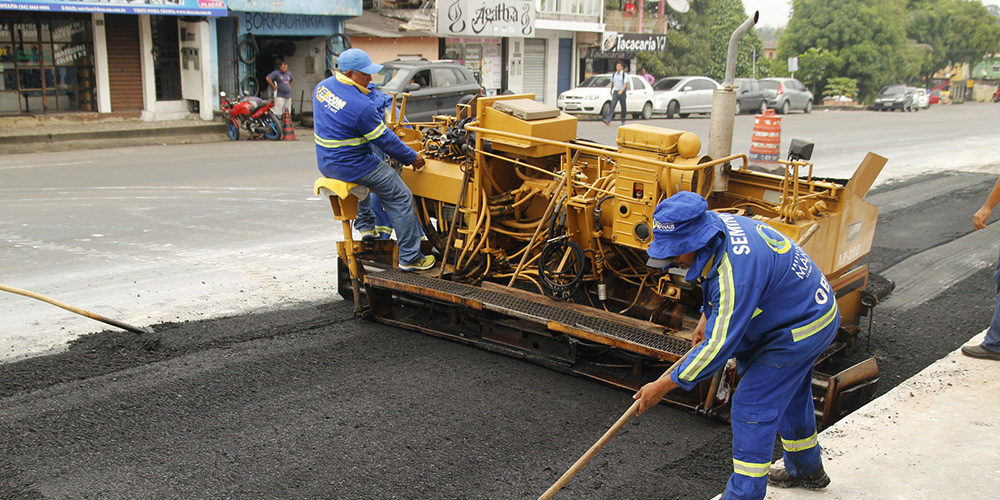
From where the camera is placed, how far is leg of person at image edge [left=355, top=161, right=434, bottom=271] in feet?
22.0

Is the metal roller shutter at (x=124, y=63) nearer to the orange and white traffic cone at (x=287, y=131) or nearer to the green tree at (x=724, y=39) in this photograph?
the orange and white traffic cone at (x=287, y=131)

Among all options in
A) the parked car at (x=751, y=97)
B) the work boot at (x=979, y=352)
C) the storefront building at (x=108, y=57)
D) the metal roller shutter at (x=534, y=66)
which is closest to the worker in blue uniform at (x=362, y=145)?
the work boot at (x=979, y=352)

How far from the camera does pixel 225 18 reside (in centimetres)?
2127

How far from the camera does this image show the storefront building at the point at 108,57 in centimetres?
1836

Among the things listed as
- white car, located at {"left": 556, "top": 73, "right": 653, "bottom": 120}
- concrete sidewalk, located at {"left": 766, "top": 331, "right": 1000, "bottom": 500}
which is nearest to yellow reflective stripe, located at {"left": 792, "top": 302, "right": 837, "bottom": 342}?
concrete sidewalk, located at {"left": 766, "top": 331, "right": 1000, "bottom": 500}

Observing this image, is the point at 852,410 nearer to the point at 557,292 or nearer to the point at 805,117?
the point at 557,292

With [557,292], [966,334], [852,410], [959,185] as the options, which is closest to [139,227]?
[557,292]

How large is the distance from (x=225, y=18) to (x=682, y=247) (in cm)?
2007

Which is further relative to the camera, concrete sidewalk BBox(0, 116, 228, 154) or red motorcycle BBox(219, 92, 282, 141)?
red motorcycle BBox(219, 92, 282, 141)

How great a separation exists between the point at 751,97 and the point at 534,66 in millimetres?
8578

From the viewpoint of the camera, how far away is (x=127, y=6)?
18656mm

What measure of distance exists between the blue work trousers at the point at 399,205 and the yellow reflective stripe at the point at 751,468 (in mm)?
3604

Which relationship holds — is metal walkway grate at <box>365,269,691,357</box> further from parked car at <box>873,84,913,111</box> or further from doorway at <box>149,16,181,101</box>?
parked car at <box>873,84,913,111</box>

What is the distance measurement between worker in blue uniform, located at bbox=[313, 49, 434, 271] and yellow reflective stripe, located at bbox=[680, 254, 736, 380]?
11.6 ft
